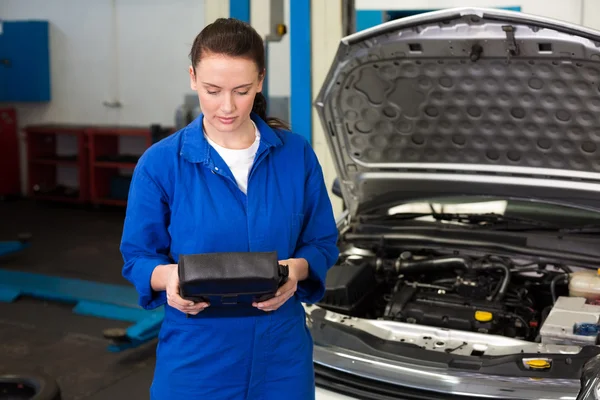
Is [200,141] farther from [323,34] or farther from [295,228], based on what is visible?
[323,34]

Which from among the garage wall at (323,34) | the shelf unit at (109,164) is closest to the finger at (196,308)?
the garage wall at (323,34)

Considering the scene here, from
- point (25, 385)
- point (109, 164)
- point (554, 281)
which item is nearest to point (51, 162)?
point (109, 164)

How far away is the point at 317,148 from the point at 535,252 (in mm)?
1794

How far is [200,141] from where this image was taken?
1.58 metres

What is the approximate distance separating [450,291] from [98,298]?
297cm

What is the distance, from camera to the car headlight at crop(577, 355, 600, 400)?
4.81ft

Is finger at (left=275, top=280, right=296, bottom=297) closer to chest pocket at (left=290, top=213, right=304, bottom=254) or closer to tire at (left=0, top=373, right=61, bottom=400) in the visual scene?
chest pocket at (left=290, top=213, right=304, bottom=254)

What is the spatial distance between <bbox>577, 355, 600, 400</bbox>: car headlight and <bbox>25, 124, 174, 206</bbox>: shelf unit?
6.90 m

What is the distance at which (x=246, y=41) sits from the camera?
1528 mm

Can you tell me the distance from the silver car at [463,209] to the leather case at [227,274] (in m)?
0.86

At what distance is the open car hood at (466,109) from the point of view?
2.31 meters

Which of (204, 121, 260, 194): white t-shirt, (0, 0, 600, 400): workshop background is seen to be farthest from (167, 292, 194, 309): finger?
(0, 0, 600, 400): workshop background

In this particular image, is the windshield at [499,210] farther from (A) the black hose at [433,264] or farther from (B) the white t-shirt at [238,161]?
(B) the white t-shirt at [238,161]

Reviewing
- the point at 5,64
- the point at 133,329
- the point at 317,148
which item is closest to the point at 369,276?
the point at 317,148
